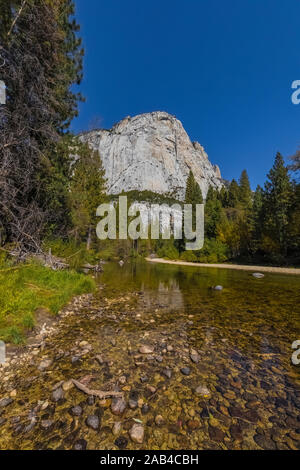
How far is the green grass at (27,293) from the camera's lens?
4273mm

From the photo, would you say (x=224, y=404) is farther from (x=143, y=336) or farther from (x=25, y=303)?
(x=25, y=303)

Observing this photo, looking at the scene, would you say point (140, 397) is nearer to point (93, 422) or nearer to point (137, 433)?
point (137, 433)

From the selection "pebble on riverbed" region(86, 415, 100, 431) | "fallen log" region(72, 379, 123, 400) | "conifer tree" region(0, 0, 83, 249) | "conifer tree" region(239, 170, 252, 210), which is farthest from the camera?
"conifer tree" region(239, 170, 252, 210)

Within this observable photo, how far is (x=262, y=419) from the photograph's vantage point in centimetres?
243

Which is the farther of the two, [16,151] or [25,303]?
[16,151]

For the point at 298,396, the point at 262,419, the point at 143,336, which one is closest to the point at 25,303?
the point at 143,336

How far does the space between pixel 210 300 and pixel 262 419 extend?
21.3 ft

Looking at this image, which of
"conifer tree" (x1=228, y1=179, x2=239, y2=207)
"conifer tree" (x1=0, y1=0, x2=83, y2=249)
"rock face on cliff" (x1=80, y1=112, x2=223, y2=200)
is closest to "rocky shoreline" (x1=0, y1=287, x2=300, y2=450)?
"conifer tree" (x1=0, y1=0, x2=83, y2=249)

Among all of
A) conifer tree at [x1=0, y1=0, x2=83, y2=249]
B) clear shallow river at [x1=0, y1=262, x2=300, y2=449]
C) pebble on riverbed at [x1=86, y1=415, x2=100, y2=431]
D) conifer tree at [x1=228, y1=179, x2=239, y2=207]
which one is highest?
conifer tree at [x1=228, y1=179, x2=239, y2=207]

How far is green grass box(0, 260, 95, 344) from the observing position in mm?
4273

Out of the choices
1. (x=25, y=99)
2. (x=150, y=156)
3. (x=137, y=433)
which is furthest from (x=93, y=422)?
(x=150, y=156)

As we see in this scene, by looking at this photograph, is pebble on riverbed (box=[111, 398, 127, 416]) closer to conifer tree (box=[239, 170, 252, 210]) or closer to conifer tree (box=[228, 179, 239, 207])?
conifer tree (box=[239, 170, 252, 210])

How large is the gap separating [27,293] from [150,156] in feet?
439

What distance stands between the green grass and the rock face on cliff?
365ft
